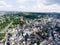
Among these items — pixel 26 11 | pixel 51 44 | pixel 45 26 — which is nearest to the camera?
pixel 51 44

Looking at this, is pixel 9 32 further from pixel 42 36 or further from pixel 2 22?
pixel 42 36

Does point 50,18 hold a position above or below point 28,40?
above

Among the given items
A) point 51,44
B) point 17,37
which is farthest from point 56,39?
point 17,37

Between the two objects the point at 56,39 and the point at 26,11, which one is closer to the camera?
the point at 56,39

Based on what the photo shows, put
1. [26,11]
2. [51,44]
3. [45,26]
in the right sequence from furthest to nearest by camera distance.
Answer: [26,11] < [45,26] < [51,44]

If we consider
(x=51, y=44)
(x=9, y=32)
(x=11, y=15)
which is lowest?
(x=51, y=44)

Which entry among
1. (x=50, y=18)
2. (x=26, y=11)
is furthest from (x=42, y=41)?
(x=26, y=11)
